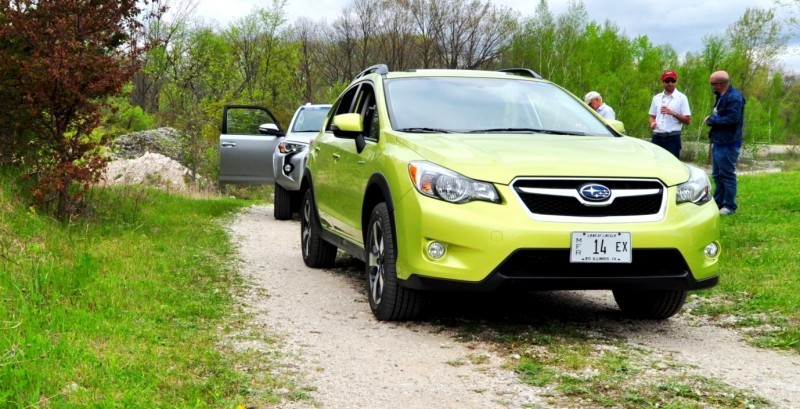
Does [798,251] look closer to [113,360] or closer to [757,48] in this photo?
[113,360]

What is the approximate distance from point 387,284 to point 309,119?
8.38 meters

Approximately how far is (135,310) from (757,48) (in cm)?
6458

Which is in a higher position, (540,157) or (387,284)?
(540,157)

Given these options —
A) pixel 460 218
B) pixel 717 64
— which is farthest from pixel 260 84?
pixel 460 218

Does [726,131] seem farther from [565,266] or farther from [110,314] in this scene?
[110,314]

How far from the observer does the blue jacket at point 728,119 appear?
1099 cm

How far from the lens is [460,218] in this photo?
4887 millimetres

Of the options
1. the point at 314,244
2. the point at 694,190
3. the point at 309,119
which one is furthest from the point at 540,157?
the point at 309,119

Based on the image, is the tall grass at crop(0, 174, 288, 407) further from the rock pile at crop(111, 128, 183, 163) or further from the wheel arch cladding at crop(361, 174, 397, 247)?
the rock pile at crop(111, 128, 183, 163)

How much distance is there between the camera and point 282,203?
13.6 m

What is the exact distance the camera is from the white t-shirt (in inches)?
443

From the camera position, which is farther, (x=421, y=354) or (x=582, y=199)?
(x=582, y=199)

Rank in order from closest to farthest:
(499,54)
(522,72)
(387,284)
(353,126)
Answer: (387,284) < (353,126) < (522,72) < (499,54)

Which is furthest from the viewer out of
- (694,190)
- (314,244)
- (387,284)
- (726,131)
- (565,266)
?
(726,131)
